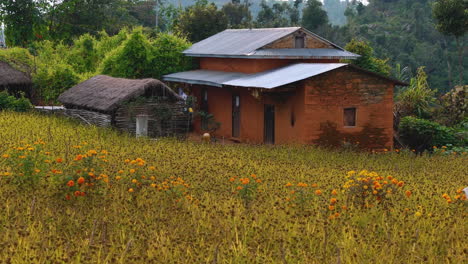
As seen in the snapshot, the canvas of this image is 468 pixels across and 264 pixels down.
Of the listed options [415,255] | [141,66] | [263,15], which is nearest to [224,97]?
[141,66]

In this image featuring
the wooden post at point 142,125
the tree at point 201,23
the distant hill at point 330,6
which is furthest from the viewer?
the distant hill at point 330,6

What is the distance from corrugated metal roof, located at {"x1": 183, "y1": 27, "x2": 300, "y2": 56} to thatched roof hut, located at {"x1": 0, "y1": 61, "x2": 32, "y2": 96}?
7777 millimetres

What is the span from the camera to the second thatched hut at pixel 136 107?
2272cm

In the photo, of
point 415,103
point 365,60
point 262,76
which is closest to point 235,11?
point 365,60

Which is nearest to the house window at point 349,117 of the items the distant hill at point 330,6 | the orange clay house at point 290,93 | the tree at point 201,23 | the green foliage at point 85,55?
the orange clay house at point 290,93

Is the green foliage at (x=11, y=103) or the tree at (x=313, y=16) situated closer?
the green foliage at (x=11, y=103)

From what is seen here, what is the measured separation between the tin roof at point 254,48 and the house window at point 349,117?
14.6 ft

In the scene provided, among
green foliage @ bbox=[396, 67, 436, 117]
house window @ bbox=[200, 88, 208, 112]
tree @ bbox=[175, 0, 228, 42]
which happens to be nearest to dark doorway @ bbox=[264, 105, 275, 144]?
house window @ bbox=[200, 88, 208, 112]

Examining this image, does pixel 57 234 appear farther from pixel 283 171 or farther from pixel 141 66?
pixel 141 66

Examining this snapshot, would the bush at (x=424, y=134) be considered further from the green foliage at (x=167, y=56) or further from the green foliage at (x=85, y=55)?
the green foliage at (x=85, y=55)

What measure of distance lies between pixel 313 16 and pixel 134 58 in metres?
29.9

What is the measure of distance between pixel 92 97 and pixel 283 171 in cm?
1326

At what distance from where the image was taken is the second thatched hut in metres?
22.7

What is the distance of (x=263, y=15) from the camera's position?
190ft
